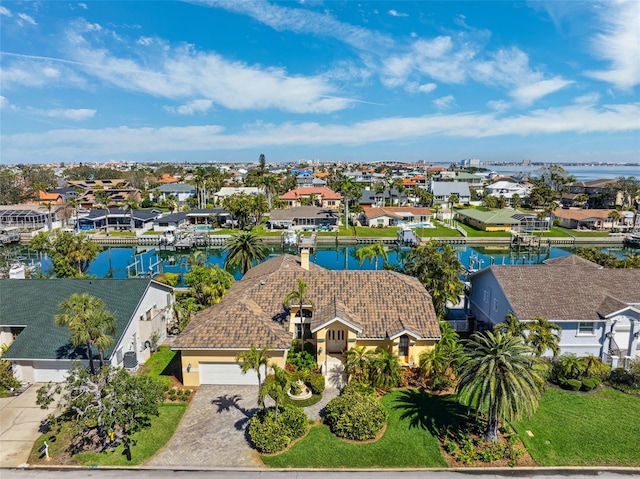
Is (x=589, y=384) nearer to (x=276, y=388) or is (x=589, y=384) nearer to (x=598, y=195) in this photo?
(x=276, y=388)

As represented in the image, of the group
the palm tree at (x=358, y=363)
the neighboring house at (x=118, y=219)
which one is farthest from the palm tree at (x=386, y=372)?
the neighboring house at (x=118, y=219)

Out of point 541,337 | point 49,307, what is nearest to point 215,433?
point 49,307

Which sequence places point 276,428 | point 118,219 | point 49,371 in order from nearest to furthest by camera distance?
1. point 276,428
2. point 49,371
3. point 118,219

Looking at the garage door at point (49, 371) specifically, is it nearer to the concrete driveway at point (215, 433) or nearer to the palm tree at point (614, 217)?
the concrete driveway at point (215, 433)

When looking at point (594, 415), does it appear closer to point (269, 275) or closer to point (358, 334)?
point (358, 334)

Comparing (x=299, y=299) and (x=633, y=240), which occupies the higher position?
(x=299, y=299)

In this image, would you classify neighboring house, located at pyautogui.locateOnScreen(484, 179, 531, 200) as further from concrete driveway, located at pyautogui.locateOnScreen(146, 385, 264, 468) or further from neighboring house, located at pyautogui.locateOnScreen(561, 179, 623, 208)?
concrete driveway, located at pyautogui.locateOnScreen(146, 385, 264, 468)

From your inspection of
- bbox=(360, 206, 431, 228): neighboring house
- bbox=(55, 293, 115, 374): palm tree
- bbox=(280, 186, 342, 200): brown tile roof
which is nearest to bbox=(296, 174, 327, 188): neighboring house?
bbox=(280, 186, 342, 200): brown tile roof
